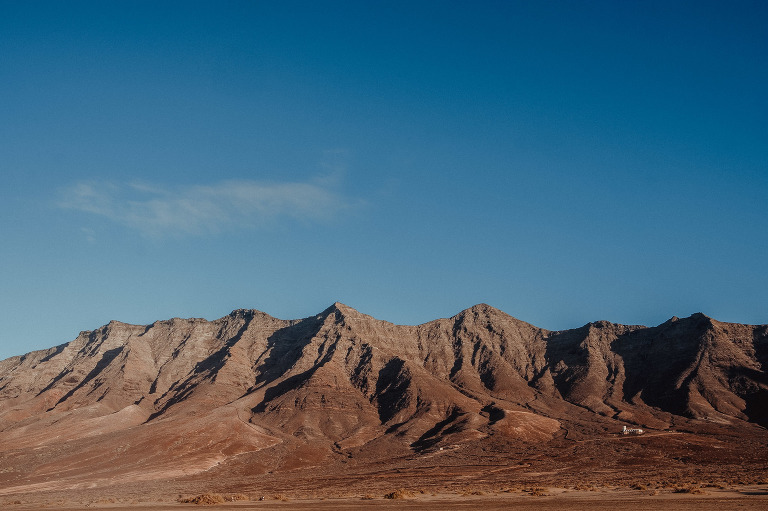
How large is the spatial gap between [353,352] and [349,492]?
130 meters

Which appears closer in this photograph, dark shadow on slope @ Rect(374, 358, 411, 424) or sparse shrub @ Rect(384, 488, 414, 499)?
sparse shrub @ Rect(384, 488, 414, 499)

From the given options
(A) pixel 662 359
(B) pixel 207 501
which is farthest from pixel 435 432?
(A) pixel 662 359

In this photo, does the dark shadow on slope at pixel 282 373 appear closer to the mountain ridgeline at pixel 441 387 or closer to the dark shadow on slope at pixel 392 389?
the mountain ridgeline at pixel 441 387

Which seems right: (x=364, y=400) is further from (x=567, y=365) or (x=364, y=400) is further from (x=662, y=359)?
(x=662, y=359)

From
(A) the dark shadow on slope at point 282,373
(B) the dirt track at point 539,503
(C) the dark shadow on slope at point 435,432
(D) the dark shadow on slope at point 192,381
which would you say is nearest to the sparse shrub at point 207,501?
(B) the dirt track at point 539,503

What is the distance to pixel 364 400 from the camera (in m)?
160

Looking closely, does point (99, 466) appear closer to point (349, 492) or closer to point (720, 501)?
point (349, 492)

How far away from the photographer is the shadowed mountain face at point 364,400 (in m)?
120

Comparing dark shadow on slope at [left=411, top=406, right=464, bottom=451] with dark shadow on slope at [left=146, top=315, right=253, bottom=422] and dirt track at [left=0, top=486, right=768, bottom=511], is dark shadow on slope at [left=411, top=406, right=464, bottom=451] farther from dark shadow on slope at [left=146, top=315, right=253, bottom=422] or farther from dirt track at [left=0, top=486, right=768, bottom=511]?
dark shadow on slope at [left=146, top=315, right=253, bottom=422]

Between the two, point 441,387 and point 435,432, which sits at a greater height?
point 441,387

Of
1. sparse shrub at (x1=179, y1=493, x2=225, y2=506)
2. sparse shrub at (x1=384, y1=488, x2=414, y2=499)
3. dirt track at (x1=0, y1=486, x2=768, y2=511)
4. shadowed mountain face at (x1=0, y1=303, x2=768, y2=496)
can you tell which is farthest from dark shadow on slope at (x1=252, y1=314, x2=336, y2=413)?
sparse shrub at (x1=384, y1=488, x2=414, y2=499)

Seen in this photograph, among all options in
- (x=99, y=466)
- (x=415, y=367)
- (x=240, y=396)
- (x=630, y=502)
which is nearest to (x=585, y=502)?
(x=630, y=502)

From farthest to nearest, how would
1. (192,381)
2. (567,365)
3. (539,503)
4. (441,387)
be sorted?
(567,365) → (192,381) → (441,387) → (539,503)

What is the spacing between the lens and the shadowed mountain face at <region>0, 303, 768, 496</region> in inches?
4737
